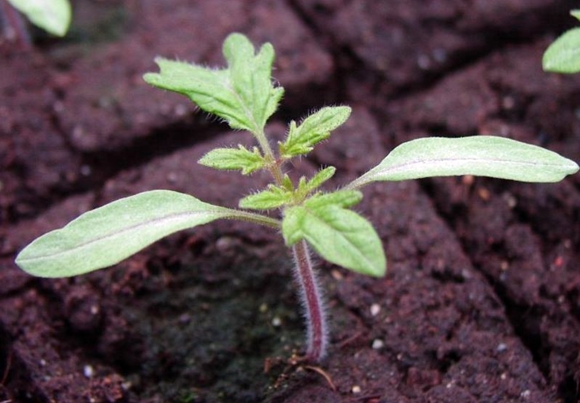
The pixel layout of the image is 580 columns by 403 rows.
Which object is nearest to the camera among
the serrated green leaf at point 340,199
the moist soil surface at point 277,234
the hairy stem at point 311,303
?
the serrated green leaf at point 340,199

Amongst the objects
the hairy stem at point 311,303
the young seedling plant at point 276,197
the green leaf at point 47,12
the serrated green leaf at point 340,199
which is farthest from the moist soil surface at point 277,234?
the serrated green leaf at point 340,199

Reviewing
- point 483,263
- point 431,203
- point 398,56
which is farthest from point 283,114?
point 483,263

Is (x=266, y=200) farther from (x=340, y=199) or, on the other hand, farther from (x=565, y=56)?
(x=565, y=56)

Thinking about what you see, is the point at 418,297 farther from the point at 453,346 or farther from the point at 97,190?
the point at 97,190

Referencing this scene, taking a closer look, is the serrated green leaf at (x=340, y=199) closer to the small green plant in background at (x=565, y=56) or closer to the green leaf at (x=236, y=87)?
the green leaf at (x=236, y=87)

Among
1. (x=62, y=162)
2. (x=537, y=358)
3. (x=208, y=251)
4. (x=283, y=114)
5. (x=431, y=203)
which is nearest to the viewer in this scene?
(x=537, y=358)
